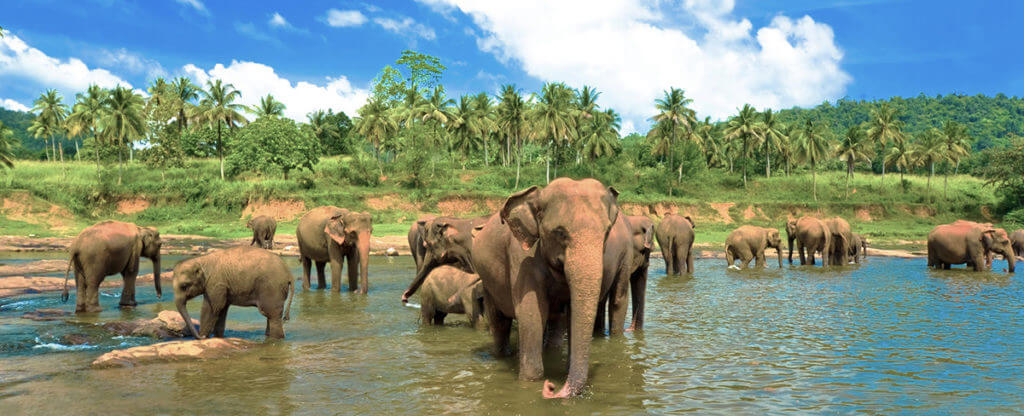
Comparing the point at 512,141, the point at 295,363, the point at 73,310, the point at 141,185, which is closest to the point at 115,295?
the point at 73,310

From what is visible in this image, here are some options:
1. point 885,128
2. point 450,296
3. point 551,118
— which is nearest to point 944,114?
point 885,128

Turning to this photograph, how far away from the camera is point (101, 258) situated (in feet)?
45.9

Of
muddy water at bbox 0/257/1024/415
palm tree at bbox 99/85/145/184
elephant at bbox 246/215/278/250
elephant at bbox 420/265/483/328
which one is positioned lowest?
muddy water at bbox 0/257/1024/415

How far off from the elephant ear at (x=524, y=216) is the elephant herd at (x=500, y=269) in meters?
0.01

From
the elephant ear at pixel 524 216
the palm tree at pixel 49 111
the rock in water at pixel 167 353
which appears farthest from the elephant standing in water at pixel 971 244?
the palm tree at pixel 49 111

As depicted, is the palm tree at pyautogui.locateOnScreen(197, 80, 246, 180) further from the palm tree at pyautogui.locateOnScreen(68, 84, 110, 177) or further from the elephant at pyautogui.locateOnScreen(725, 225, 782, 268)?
the elephant at pyautogui.locateOnScreen(725, 225, 782, 268)

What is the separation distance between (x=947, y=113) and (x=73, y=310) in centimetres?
18490

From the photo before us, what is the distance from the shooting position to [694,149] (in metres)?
77.4

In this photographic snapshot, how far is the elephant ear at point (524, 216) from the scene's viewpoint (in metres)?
6.69

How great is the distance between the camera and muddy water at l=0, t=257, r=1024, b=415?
281 inches

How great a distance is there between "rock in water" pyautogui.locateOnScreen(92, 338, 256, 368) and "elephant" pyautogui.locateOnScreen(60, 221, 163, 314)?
5.75 m

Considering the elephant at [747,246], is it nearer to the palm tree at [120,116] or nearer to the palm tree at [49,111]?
the palm tree at [120,116]

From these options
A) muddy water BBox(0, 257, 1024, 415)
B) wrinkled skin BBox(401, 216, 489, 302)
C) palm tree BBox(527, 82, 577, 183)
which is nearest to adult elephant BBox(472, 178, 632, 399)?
muddy water BBox(0, 257, 1024, 415)

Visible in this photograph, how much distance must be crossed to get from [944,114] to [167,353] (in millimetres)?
184613
